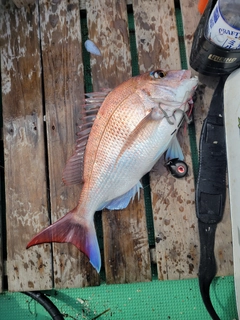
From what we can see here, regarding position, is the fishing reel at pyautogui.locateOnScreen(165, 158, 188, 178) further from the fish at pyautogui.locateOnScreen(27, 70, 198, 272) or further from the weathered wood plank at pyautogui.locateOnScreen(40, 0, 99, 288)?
the weathered wood plank at pyautogui.locateOnScreen(40, 0, 99, 288)

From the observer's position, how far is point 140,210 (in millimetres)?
2041

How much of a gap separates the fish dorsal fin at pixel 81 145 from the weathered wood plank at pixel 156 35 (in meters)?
0.42

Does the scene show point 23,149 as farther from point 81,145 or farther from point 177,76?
point 177,76

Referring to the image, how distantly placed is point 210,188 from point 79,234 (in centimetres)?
84

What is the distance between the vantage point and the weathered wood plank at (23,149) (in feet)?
6.72

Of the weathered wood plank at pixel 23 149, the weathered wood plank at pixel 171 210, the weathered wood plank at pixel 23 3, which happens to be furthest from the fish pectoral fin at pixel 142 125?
the weathered wood plank at pixel 23 3

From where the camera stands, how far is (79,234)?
1818 mm

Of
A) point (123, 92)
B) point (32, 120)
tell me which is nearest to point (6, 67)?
point (32, 120)

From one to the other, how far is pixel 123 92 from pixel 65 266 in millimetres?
1117

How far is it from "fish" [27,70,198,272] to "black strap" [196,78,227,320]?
254 mm

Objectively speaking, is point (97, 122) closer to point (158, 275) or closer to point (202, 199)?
point (202, 199)

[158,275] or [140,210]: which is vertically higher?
[140,210]

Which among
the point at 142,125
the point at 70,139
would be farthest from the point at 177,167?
the point at 70,139

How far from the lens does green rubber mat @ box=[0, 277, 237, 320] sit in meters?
2.15
